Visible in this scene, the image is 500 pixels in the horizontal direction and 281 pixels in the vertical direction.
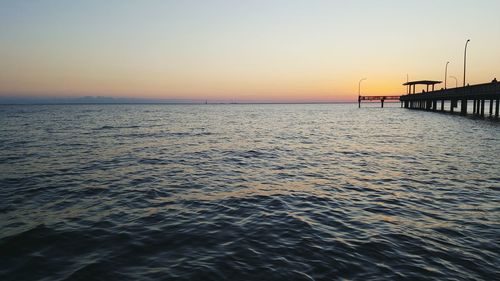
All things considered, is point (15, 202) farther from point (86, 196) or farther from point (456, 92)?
point (456, 92)

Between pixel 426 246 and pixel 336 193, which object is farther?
pixel 336 193

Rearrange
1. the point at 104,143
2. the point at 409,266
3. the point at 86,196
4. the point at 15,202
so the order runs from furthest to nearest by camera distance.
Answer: the point at 104,143, the point at 86,196, the point at 15,202, the point at 409,266

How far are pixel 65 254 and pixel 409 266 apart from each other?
6384mm

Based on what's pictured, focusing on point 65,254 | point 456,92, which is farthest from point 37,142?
point 456,92

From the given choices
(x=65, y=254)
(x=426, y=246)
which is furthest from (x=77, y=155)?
(x=426, y=246)

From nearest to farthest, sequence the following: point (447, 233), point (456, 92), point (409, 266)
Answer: point (409, 266), point (447, 233), point (456, 92)

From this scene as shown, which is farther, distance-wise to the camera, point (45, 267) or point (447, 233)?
point (447, 233)

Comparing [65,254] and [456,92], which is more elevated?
[456,92]

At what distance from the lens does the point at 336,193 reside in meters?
11.0

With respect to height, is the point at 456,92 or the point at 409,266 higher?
the point at 456,92

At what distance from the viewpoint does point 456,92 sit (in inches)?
2076

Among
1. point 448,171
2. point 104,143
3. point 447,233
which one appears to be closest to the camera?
point 447,233

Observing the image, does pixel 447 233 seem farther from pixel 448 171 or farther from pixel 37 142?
pixel 37 142

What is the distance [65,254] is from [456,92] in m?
59.1
